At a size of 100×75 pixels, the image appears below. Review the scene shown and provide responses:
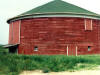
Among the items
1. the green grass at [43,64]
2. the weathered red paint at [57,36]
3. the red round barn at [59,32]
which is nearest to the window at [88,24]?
the red round barn at [59,32]

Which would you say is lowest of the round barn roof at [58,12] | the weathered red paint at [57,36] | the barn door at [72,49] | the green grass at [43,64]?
the green grass at [43,64]

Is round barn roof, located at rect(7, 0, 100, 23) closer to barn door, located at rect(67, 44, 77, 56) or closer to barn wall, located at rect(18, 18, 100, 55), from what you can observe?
barn wall, located at rect(18, 18, 100, 55)

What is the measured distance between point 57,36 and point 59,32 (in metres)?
0.46

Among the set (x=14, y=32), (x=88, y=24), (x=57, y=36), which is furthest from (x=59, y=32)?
(x=14, y=32)

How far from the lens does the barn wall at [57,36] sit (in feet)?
90.1

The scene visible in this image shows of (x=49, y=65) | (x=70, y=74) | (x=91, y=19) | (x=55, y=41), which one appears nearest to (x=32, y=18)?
(x=55, y=41)

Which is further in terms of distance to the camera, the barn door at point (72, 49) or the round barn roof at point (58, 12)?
the round barn roof at point (58, 12)

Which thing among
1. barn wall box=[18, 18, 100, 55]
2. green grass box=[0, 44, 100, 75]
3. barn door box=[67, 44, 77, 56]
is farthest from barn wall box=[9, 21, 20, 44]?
green grass box=[0, 44, 100, 75]

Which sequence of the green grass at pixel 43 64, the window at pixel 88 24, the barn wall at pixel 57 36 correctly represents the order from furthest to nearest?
the window at pixel 88 24 < the barn wall at pixel 57 36 < the green grass at pixel 43 64

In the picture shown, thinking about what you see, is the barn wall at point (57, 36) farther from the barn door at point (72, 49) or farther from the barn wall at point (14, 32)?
the barn wall at point (14, 32)

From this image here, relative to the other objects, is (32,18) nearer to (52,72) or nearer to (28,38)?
(28,38)

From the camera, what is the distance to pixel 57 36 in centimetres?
2747

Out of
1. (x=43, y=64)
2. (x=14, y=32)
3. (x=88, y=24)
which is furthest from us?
(x=14, y=32)

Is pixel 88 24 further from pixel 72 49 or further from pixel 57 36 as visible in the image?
pixel 57 36
